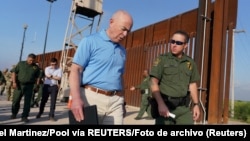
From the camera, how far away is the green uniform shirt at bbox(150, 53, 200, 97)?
14.1 feet

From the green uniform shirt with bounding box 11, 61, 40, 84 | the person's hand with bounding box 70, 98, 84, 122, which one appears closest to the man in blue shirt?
the person's hand with bounding box 70, 98, 84, 122

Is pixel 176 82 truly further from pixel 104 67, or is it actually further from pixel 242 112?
Result: pixel 242 112

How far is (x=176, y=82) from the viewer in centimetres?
432

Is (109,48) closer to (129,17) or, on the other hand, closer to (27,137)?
(129,17)

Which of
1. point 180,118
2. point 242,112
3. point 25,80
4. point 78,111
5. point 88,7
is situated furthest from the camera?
point 88,7

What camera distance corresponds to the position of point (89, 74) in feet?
11.7

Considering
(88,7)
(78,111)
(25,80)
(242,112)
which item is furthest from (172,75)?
(88,7)

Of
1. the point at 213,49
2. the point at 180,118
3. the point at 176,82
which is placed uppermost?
the point at 213,49

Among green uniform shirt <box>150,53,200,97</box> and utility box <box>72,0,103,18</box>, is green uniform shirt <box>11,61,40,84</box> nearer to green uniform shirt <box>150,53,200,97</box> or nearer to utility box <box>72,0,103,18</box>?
green uniform shirt <box>150,53,200,97</box>

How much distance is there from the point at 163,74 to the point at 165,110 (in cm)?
60

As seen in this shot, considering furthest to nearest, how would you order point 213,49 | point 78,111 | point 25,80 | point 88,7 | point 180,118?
point 88,7, point 213,49, point 25,80, point 180,118, point 78,111

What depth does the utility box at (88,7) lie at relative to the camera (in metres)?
22.8

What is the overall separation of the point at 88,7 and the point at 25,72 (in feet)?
46.9

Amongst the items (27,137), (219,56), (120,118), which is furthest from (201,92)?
(27,137)
